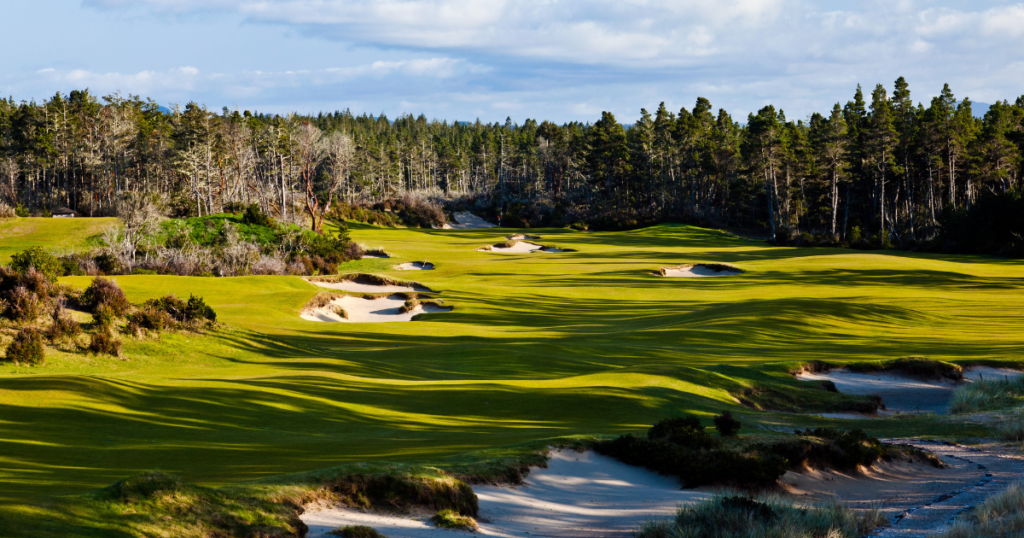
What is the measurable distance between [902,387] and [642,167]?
9381 cm

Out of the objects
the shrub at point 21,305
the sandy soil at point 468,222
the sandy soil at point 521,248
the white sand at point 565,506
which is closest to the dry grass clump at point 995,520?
the white sand at point 565,506

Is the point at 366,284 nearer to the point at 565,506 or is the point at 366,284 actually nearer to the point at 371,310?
the point at 371,310

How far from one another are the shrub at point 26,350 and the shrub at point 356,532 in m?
12.7

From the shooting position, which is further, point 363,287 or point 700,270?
point 700,270

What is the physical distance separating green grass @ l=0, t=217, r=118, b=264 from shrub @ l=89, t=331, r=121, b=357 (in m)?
33.5

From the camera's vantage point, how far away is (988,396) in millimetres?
17453

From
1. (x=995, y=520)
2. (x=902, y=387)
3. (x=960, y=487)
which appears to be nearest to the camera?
(x=995, y=520)

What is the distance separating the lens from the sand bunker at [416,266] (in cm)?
5103

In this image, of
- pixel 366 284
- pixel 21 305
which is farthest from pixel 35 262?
pixel 366 284

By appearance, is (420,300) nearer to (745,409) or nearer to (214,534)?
(745,409)

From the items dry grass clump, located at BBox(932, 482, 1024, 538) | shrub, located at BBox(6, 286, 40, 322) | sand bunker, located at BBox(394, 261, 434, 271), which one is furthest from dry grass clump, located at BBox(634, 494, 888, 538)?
sand bunker, located at BBox(394, 261, 434, 271)

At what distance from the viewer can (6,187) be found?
93.9m

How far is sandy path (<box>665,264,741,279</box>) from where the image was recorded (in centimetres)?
4941

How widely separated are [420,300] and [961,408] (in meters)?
23.0
